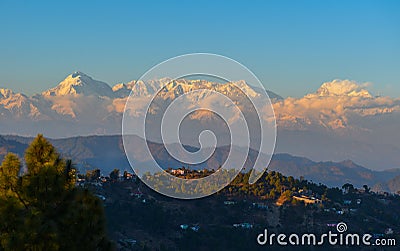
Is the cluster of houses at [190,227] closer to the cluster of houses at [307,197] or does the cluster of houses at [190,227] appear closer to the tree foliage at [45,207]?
the cluster of houses at [307,197]

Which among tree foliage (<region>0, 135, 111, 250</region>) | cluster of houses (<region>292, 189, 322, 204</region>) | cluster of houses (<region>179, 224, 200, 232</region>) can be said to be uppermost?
cluster of houses (<region>292, 189, 322, 204</region>)

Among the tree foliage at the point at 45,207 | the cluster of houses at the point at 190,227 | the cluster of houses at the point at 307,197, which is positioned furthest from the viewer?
the cluster of houses at the point at 307,197

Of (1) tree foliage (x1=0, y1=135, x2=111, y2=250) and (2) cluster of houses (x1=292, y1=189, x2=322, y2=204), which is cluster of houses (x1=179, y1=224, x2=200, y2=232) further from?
(1) tree foliage (x1=0, y1=135, x2=111, y2=250)

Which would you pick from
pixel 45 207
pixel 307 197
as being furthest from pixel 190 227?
pixel 45 207

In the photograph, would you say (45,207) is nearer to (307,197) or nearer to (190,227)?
(190,227)

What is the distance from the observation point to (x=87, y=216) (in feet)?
54.1

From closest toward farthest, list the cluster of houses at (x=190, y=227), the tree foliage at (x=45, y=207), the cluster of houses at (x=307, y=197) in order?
the tree foliage at (x=45, y=207) → the cluster of houses at (x=190, y=227) → the cluster of houses at (x=307, y=197)

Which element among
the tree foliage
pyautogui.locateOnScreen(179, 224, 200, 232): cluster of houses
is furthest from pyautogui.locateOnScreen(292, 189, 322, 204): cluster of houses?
the tree foliage

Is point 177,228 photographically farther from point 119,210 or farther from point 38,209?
point 38,209

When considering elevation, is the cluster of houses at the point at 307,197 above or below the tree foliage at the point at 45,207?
above

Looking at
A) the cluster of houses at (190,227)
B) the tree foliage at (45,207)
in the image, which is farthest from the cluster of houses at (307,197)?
the tree foliage at (45,207)

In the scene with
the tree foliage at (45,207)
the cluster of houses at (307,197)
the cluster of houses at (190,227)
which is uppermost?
the cluster of houses at (307,197)

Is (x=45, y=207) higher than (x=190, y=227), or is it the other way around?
(x=190, y=227)

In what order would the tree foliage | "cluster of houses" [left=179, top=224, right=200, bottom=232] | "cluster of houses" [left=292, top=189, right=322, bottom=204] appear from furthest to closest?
"cluster of houses" [left=292, top=189, right=322, bottom=204]
"cluster of houses" [left=179, top=224, right=200, bottom=232]
the tree foliage
